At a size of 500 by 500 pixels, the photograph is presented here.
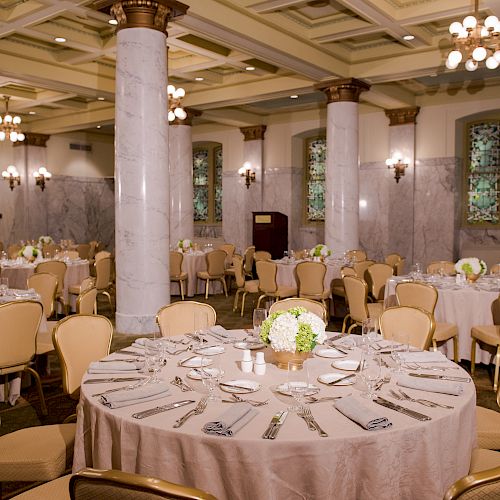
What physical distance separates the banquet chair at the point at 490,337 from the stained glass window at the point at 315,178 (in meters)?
9.31

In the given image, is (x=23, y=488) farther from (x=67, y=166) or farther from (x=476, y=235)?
(x=67, y=166)

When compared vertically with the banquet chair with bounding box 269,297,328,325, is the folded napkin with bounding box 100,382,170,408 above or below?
below

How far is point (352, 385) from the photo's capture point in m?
2.71

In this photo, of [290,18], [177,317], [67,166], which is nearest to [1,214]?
[67,166]

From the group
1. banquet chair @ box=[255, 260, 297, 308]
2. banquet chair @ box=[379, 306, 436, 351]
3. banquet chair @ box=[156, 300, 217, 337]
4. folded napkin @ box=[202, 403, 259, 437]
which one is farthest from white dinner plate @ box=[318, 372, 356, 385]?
banquet chair @ box=[255, 260, 297, 308]

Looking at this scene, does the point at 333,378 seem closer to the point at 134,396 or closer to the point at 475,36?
the point at 134,396

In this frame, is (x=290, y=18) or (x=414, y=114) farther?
(x=414, y=114)

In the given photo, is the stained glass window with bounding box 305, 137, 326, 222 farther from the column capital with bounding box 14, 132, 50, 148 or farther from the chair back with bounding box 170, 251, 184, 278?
the column capital with bounding box 14, 132, 50, 148

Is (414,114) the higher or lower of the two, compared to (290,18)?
lower

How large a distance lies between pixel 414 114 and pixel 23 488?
1133cm

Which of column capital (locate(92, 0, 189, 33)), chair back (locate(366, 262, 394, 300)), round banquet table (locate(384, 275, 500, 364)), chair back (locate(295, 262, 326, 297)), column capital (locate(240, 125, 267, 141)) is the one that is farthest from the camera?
column capital (locate(240, 125, 267, 141))

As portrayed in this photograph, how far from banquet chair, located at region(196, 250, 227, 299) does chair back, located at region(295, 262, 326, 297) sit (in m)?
2.54

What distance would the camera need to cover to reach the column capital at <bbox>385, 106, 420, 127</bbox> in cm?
1258

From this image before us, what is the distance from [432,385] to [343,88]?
8.33 m
